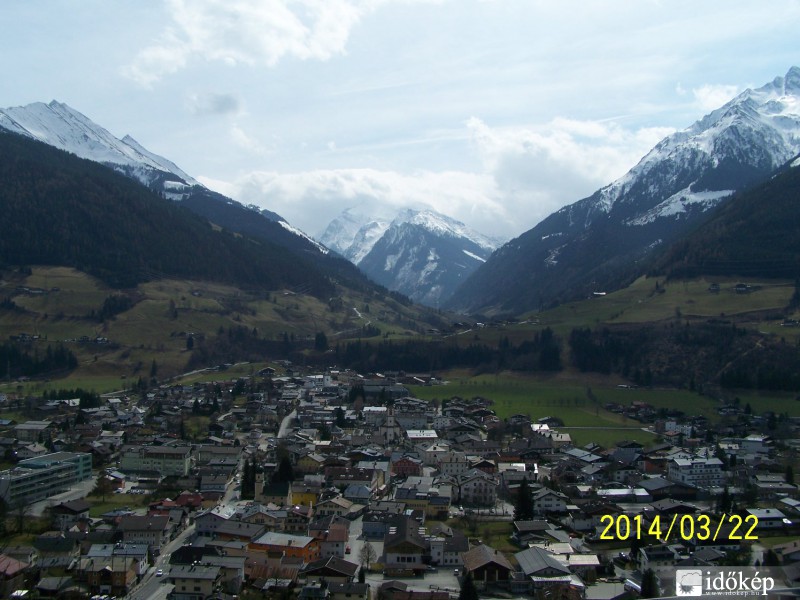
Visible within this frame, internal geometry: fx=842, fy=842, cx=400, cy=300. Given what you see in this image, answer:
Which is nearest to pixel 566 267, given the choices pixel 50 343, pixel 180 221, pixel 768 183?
pixel 768 183

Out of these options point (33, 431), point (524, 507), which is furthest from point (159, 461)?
point (524, 507)

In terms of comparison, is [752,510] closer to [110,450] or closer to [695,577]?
[695,577]

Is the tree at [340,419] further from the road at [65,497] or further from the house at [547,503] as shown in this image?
the house at [547,503]

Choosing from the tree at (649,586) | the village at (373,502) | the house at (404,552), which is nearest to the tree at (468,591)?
the village at (373,502)

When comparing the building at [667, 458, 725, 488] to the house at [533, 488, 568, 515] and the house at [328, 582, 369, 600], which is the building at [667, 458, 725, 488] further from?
the house at [328, 582, 369, 600]

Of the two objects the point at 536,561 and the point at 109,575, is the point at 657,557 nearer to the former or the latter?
the point at 536,561
